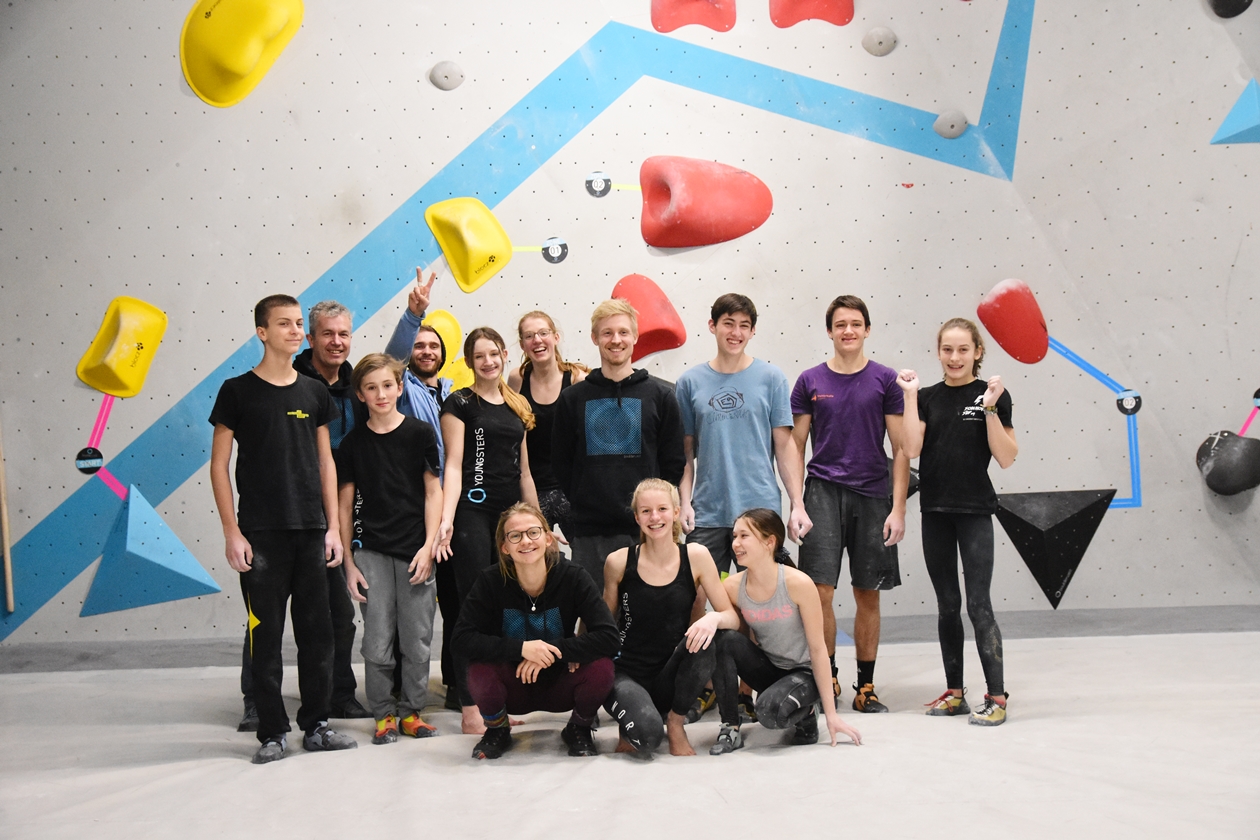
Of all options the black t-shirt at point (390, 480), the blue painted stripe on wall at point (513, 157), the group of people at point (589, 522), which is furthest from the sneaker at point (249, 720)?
the blue painted stripe on wall at point (513, 157)

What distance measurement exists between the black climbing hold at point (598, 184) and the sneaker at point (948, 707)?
232 centimetres

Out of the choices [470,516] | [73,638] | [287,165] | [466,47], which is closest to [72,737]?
[470,516]

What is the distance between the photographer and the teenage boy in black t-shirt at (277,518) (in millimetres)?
2283

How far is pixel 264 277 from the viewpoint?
3768mm

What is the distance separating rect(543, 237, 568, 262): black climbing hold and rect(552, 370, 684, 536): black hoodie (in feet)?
4.40

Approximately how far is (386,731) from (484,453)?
783 mm

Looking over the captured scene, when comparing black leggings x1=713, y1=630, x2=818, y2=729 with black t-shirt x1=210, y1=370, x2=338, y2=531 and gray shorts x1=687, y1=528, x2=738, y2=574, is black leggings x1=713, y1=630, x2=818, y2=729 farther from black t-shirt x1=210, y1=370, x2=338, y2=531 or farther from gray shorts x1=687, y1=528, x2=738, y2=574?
black t-shirt x1=210, y1=370, x2=338, y2=531

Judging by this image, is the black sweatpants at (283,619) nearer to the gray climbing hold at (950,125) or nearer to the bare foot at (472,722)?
the bare foot at (472,722)

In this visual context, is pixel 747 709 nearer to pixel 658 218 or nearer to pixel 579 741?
pixel 579 741

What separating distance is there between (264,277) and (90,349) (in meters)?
0.73

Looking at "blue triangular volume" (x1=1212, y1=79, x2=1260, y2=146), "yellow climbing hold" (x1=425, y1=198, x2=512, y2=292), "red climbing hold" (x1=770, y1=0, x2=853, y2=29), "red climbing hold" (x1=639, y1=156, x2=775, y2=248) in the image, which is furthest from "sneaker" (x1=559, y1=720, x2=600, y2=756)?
"blue triangular volume" (x1=1212, y1=79, x2=1260, y2=146)

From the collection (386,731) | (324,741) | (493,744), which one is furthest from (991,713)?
(324,741)

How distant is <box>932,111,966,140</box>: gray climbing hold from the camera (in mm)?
3939

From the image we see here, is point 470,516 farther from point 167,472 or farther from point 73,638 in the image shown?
point 73,638
